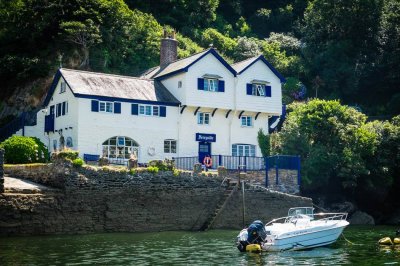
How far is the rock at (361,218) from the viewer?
48875 mm

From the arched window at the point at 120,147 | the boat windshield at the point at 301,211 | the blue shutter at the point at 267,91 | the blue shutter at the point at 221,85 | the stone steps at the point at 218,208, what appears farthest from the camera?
the blue shutter at the point at 267,91

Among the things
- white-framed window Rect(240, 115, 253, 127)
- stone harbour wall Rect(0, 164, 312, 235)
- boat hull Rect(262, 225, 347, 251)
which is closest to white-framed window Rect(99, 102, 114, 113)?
stone harbour wall Rect(0, 164, 312, 235)

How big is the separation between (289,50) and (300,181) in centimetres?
3865

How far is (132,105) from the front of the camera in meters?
47.3

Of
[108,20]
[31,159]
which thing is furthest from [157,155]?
[108,20]

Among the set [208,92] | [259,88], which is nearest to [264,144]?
[259,88]

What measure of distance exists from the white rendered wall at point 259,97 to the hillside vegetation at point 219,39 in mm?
16168

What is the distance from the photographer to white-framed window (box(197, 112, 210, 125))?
168 feet

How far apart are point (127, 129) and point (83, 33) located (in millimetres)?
15986

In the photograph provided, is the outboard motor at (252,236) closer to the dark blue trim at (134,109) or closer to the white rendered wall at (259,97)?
the dark blue trim at (134,109)

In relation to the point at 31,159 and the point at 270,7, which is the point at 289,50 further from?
the point at 31,159

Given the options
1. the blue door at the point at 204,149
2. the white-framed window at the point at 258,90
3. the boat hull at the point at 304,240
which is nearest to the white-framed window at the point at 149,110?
the blue door at the point at 204,149

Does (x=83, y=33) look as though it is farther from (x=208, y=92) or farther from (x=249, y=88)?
(x=249, y=88)

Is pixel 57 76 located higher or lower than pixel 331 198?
higher
